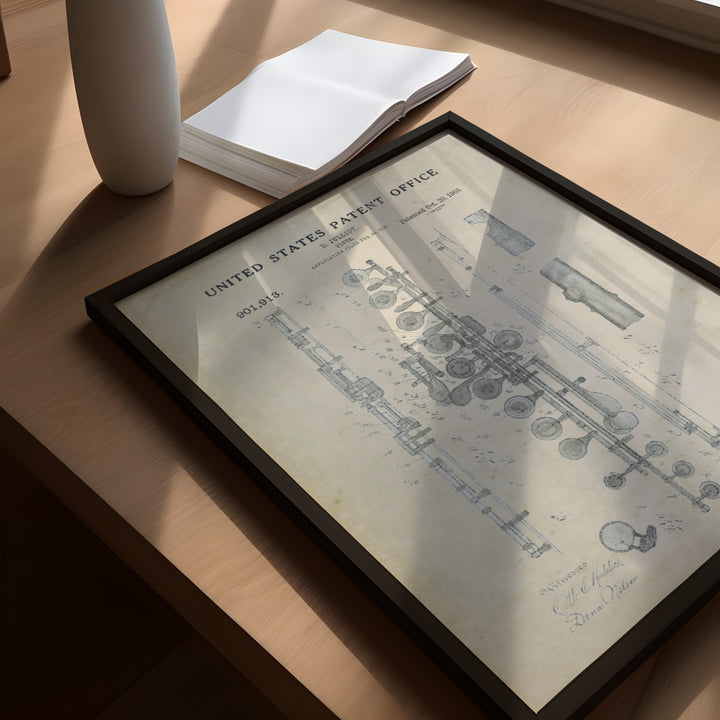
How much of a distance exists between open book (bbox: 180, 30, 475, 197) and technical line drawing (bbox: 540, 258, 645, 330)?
0.89ft

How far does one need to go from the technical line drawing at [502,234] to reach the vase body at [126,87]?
0.31 metres

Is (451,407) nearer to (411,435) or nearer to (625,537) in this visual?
(411,435)

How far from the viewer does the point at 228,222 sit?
88 cm

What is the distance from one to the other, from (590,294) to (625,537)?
0.84 ft

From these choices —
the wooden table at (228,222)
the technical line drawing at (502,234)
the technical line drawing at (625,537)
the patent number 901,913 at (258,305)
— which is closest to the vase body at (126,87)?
the wooden table at (228,222)

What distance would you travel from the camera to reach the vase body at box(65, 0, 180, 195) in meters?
0.78

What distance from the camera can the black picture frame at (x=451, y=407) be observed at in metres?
0.54

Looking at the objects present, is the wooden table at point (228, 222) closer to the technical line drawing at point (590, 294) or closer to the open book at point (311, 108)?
the open book at point (311, 108)

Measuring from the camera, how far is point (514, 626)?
57cm

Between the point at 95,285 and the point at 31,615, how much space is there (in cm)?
52

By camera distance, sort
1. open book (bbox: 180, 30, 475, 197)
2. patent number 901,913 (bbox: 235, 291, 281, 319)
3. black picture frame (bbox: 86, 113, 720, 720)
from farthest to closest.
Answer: open book (bbox: 180, 30, 475, 197)
patent number 901,913 (bbox: 235, 291, 281, 319)
black picture frame (bbox: 86, 113, 720, 720)

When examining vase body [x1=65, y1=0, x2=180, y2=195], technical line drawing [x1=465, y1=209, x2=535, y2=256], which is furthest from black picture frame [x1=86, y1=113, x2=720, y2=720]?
vase body [x1=65, y1=0, x2=180, y2=195]

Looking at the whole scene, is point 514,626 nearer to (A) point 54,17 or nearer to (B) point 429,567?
(B) point 429,567

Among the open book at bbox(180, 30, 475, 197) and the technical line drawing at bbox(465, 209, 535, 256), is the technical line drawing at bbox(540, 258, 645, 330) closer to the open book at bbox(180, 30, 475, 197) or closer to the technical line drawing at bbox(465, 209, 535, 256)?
the technical line drawing at bbox(465, 209, 535, 256)
